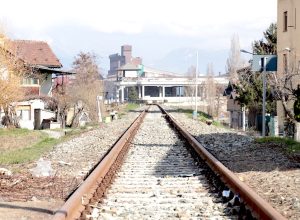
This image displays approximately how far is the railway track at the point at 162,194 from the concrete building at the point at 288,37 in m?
24.7

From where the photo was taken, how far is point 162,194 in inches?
330

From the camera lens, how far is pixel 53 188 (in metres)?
8.98

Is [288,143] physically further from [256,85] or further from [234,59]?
[234,59]

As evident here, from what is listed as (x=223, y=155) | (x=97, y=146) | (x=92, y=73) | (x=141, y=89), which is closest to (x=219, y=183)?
(x=223, y=155)

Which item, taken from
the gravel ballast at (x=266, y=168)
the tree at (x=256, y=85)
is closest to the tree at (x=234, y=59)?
the tree at (x=256, y=85)

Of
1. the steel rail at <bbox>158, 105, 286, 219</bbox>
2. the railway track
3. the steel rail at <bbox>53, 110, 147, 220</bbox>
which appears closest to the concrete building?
the railway track

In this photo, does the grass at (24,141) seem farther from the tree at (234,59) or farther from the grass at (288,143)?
the tree at (234,59)

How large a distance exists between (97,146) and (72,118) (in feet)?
94.5

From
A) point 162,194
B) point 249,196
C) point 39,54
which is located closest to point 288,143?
point 162,194

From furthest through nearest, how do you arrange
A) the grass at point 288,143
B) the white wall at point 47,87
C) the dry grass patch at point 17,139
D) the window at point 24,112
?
the white wall at point 47,87, the window at point 24,112, the dry grass patch at point 17,139, the grass at point 288,143

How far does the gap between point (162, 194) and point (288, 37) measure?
31.6 m

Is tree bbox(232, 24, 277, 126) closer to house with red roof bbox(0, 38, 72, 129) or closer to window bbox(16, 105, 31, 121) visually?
house with red roof bbox(0, 38, 72, 129)

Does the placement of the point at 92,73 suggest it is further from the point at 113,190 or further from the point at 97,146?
the point at 113,190

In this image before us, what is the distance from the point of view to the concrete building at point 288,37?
→ 36.4m
